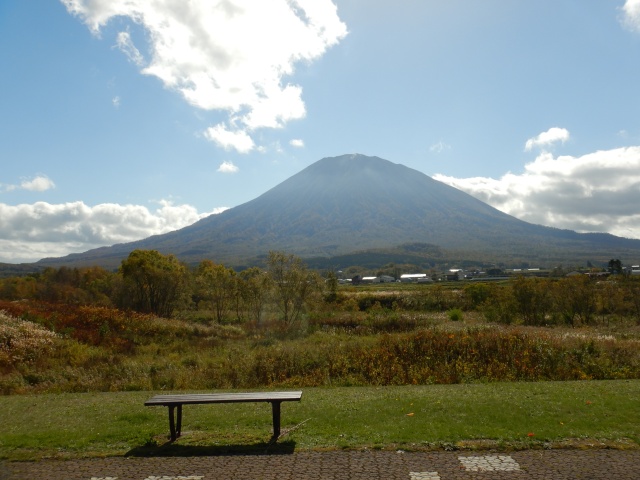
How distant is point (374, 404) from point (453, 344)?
6.91 metres

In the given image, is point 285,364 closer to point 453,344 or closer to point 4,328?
point 453,344

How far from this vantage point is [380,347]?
50.2 feet

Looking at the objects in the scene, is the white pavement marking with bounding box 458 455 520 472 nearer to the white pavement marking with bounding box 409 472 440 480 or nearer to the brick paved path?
the brick paved path

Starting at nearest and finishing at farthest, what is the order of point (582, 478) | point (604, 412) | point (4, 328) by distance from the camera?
1. point (582, 478)
2. point (604, 412)
3. point (4, 328)

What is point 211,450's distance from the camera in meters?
6.42

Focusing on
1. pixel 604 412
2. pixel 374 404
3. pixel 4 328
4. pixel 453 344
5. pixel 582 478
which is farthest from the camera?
pixel 4 328

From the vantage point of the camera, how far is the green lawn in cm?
642

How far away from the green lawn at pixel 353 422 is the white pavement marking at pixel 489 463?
38cm

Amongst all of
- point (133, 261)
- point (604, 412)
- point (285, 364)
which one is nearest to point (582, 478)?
point (604, 412)

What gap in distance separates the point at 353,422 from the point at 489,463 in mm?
2396

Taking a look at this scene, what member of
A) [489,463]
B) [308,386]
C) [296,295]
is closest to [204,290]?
[296,295]

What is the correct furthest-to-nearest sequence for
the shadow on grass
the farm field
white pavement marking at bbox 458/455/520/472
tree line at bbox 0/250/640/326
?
1. tree line at bbox 0/250/640/326
2. the farm field
3. the shadow on grass
4. white pavement marking at bbox 458/455/520/472

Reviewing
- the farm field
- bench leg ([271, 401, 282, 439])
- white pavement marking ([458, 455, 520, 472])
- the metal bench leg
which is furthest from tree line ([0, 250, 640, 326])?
white pavement marking ([458, 455, 520, 472])

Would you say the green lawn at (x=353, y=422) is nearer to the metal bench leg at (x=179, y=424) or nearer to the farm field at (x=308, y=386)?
the farm field at (x=308, y=386)
